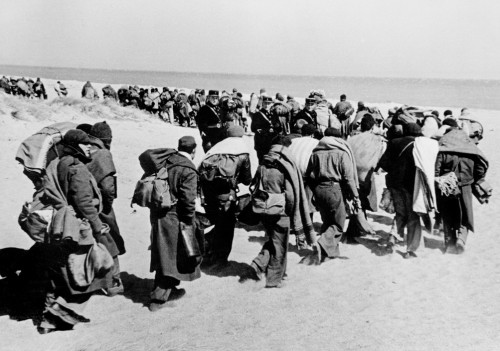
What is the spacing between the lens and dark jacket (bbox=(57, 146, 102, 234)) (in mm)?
4406

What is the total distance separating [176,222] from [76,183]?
43.8 inches

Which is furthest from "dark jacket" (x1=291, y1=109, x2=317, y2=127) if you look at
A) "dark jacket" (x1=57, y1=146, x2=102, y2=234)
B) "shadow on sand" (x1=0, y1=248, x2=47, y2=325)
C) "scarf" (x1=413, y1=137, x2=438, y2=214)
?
"shadow on sand" (x1=0, y1=248, x2=47, y2=325)

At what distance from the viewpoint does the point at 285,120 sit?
386 inches

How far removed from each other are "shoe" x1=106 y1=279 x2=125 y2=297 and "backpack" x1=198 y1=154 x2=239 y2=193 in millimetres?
1529

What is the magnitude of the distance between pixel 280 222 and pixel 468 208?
2768 mm

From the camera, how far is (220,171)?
5746 mm

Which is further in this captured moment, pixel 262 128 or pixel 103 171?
pixel 262 128

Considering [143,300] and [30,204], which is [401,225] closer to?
[143,300]

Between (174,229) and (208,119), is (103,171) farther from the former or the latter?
(208,119)

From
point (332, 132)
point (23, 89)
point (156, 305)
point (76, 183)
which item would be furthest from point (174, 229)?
point (23, 89)

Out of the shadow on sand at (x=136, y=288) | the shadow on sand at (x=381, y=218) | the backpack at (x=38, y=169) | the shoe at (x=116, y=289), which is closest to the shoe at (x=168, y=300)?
the shadow on sand at (x=136, y=288)

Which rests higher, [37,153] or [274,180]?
[37,153]

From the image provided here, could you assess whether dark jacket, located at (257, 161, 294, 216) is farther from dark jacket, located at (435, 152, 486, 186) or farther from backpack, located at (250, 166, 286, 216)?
dark jacket, located at (435, 152, 486, 186)

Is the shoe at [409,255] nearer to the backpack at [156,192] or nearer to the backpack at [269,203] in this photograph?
the backpack at [269,203]
